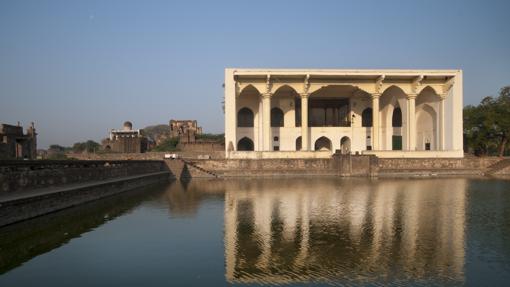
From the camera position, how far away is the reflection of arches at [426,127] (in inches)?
1636

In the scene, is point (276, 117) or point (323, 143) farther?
point (323, 143)

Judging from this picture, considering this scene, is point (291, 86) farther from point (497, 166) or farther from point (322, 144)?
point (497, 166)

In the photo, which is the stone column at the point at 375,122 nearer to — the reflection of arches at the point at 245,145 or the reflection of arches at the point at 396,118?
the reflection of arches at the point at 396,118

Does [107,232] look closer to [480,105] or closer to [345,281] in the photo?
[345,281]

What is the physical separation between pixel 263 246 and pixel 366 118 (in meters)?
38.5

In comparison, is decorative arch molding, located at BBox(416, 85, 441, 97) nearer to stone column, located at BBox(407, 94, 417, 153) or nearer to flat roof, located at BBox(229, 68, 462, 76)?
stone column, located at BBox(407, 94, 417, 153)

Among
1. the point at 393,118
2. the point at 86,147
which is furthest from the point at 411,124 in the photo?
the point at 86,147

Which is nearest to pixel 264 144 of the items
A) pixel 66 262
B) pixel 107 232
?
pixel 107 232

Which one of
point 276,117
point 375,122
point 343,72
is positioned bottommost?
point 375,122

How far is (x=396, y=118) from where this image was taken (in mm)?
43812

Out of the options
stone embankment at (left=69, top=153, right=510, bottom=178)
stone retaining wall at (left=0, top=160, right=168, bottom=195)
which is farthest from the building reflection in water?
stone embankment at (left=69, top=153, right=510, bottom=178)

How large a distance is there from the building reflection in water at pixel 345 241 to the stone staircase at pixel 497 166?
21.3 metres

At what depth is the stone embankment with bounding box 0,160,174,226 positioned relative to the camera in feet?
34.5

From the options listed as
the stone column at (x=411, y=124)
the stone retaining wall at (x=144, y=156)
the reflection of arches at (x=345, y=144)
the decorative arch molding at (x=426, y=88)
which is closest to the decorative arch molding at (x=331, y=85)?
the stone column at (x=411, y=124)
